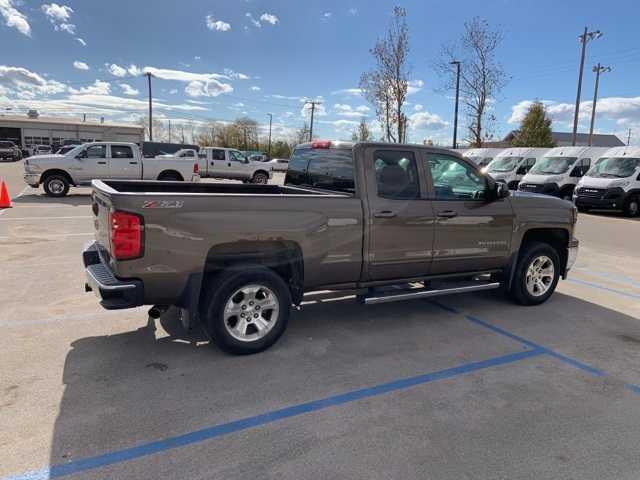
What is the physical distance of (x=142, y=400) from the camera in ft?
11.2

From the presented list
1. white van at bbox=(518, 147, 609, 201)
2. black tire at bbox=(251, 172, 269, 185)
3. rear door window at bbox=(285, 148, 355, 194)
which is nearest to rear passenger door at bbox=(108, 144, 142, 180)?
black tire at bbox=(251, 172, 269, 185)

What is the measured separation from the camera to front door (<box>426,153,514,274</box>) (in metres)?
5.07

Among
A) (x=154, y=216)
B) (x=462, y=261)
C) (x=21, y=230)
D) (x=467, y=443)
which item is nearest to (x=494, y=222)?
(x=462, y=261)

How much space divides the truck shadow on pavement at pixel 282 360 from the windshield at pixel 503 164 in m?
19.8

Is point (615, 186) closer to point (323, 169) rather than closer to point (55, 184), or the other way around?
point (323, 169)

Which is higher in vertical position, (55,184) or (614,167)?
(614,167)

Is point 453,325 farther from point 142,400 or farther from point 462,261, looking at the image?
point 142,400

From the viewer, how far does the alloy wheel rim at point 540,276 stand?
5.88 m

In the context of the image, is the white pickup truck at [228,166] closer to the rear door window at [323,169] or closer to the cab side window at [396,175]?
the rear door window at [323,169]

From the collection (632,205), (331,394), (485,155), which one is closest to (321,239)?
(331,394)

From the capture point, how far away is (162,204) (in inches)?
144

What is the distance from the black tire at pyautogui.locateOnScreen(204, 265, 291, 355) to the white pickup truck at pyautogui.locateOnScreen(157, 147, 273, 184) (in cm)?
2104

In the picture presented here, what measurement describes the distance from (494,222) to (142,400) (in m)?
4.04

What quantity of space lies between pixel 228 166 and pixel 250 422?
2264cm
